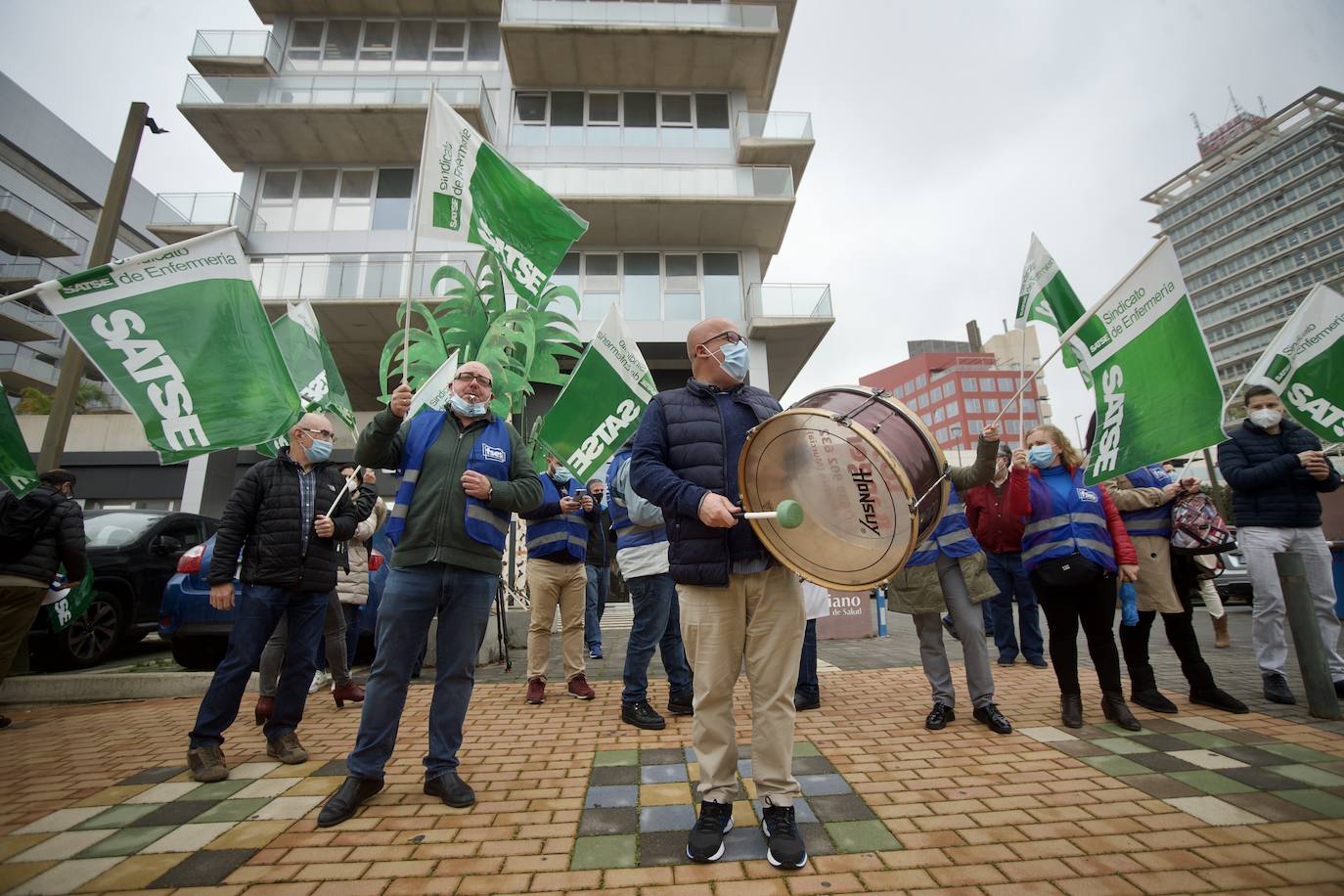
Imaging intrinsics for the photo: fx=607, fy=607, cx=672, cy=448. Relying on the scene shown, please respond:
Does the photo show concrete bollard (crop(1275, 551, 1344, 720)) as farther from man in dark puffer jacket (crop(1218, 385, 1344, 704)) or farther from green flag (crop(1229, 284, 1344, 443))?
green flag (crop(1229, 284, 1344, 443))

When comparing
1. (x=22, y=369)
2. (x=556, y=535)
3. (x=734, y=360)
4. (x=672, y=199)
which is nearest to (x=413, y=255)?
(x=734, y=360)

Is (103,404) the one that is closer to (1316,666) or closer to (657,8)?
(657,8)

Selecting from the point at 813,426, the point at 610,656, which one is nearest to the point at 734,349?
the point at 813,426

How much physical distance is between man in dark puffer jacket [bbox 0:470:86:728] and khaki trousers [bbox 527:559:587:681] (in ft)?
11.7

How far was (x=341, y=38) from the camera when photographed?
1989cm

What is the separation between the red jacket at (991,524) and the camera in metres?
6.12

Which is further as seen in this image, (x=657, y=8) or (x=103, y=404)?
(x=103, y=404)

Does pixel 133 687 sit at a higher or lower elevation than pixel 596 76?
lower

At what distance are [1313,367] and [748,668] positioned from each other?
19.1ft

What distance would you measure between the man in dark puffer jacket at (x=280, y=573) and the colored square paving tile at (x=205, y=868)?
3.52ft

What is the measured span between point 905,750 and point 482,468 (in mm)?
2839

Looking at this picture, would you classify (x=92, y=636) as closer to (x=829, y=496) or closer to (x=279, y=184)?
(x=829, y=496)

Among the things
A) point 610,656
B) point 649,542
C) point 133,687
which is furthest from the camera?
point 610,656

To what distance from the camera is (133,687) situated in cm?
565
